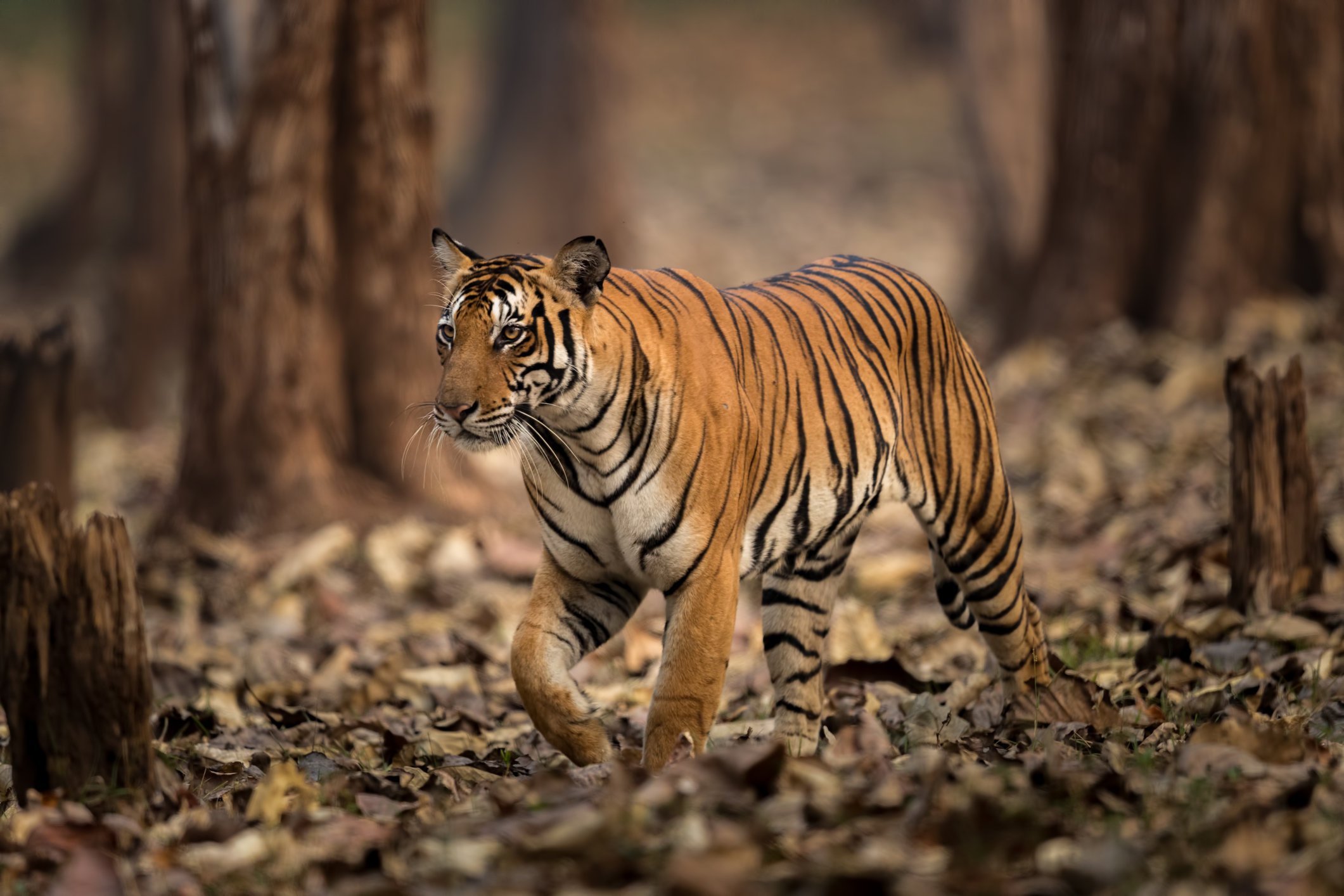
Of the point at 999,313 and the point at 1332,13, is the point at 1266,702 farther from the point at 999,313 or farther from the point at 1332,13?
the point at 999,313

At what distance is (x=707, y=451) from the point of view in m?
3.90

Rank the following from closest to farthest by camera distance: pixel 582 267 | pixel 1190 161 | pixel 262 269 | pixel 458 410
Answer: pixel 458 410 < pixel 582 267 < pixel 262 269 < pixel 1190 161

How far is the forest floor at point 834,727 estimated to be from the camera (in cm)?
272

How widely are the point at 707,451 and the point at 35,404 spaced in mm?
4653

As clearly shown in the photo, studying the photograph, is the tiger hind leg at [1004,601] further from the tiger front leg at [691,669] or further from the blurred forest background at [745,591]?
the tiger front leg at [691,669]

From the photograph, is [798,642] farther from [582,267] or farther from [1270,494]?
[1270,494]

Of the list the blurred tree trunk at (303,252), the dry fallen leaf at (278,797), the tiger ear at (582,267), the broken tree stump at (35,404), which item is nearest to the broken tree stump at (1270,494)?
the tiger ear at (582,267)

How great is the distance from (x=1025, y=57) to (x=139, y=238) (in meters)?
9.21

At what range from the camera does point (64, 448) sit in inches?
292

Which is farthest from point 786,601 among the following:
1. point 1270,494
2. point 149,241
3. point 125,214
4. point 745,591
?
point 125,214

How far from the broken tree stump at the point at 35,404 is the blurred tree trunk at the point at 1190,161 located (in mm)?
6431

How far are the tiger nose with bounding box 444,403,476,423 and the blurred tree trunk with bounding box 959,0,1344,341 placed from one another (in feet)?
23.4

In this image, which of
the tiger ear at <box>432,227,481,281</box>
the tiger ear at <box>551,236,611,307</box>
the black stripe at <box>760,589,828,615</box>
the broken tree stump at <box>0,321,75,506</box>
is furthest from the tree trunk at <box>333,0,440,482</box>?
the tiger ear at <box>551,236,611,307</box>

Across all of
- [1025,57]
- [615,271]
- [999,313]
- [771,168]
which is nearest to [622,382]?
[615,271]
